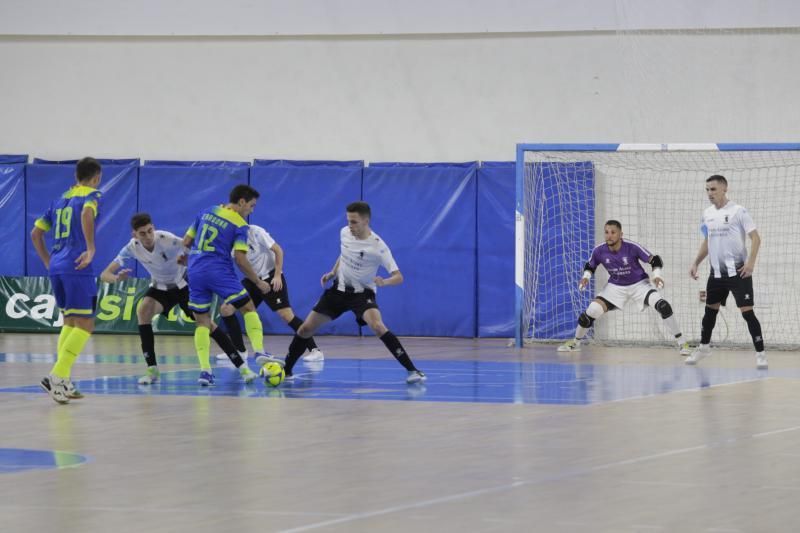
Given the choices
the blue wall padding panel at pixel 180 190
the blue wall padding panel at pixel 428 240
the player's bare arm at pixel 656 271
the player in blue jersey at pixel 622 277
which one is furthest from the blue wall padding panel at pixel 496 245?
the player's bare arm at pixel 656 271

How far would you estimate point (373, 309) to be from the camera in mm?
14836

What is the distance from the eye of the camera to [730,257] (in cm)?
1731

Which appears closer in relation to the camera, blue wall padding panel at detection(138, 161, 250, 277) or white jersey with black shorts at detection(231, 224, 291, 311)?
white jersey with black shorts at detection(231, 224, 291, 311)

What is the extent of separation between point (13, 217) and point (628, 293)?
11998 mm

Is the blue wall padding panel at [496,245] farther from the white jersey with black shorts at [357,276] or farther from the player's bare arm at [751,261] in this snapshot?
the white jersey with black shorts at [357,276]

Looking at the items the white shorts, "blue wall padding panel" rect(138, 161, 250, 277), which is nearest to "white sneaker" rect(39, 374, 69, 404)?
the white shorts

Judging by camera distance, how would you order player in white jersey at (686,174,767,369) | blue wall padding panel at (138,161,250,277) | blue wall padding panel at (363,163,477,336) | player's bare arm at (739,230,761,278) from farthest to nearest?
blue wall padding panel at (138,161,250,277), blue wall padding panel at (363,163,477,336), player in white jersey at (686,174,767,369), player's bare arm at (739,230,761,278)

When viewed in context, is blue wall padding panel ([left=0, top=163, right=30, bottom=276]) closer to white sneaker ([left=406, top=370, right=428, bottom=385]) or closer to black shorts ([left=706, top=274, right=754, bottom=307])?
white sneaker ([left=406, top=370, right=428, bottom=385])

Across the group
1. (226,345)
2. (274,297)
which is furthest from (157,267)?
(274,297)

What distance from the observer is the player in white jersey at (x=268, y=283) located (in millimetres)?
17062

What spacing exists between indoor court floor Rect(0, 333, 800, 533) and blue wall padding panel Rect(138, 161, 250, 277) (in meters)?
8.18

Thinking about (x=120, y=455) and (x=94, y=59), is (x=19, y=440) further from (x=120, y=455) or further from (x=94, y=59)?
(x=94, y=59)

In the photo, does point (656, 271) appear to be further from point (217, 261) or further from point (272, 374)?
point (217, 261)

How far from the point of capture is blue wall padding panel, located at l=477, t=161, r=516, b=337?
23641 mm
